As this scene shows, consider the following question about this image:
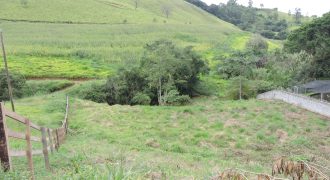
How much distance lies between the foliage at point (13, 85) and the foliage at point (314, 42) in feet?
96.7

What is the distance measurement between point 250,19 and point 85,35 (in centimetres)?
7824

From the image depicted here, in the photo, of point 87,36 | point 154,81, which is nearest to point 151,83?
point 154,81

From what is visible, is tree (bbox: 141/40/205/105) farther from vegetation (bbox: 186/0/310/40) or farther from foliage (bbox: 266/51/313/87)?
vegetation (bbox: 186/0/310/40)

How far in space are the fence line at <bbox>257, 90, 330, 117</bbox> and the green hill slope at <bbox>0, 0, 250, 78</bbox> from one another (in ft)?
80.3

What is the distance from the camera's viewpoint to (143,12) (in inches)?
4021

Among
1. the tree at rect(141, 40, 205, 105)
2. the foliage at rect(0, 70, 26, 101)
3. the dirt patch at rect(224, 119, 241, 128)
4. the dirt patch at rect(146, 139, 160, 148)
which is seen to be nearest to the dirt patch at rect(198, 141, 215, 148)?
the dirt patch at rect(146, 139, 160, 148)

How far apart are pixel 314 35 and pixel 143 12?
181 ft

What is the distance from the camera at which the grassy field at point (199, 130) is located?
1839 cm

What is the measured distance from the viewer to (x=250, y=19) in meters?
140

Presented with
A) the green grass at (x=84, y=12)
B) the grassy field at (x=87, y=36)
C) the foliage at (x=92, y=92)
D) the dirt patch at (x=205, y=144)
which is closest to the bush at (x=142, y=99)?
the foliage at (x=92, y=92)

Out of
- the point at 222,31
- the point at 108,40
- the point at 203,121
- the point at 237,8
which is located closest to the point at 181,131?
the point at 203,121

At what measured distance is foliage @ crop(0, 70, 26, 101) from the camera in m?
39.3

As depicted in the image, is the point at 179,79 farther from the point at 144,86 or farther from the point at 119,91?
the point at 119,91

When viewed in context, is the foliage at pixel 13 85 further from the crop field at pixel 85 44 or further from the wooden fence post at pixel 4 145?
the wooden fence post at pixel 4 145
